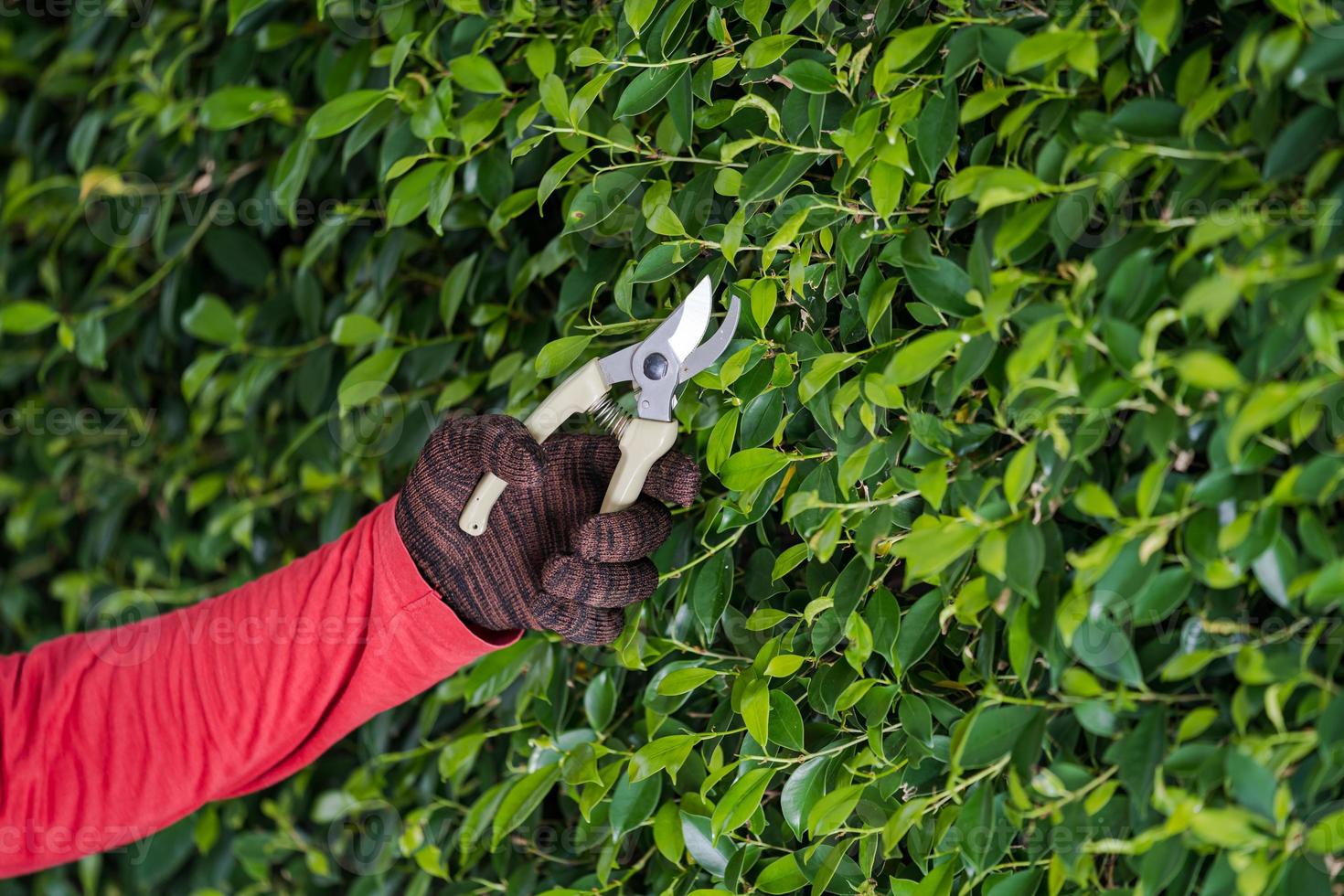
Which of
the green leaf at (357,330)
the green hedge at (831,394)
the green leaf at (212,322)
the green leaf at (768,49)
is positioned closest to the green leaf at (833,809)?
the green hedge at (831,394)

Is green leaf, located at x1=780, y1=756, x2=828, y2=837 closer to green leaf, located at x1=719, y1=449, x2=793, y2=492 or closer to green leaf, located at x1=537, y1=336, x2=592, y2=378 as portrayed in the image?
green leaf, located at x1=719, y1=449, x2=793, y2=492

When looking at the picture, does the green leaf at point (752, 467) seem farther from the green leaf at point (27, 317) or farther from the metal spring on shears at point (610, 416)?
the green leaf at point (27, 317)

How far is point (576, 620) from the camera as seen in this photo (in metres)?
0.85

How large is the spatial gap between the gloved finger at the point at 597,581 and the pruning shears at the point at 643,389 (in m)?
0.05

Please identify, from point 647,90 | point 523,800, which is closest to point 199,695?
point 523,800

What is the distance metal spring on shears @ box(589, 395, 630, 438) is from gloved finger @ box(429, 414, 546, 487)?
6 centimetres

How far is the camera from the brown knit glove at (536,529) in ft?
2.64

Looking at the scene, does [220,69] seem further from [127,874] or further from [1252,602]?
[1252,602]

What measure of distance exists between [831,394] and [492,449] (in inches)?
9.5

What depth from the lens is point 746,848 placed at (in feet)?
2.79

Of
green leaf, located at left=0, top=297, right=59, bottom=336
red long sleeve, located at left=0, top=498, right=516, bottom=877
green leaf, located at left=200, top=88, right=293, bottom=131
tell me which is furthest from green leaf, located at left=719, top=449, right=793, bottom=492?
green leaf, located at left=0, top=297, right=59, bottom=336

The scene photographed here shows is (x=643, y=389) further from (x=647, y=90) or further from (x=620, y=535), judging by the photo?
(x=647, y=90)

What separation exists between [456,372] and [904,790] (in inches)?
23.1

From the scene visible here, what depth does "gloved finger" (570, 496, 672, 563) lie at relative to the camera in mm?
796
